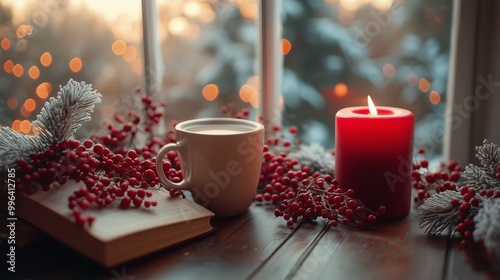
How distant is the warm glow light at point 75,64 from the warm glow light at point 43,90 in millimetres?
67

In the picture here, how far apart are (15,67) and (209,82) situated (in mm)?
438

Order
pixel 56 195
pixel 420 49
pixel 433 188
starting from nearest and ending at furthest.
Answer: pixel 56 195 → pixel 433 188 → pixel 420 49

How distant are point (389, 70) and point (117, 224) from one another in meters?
0.69

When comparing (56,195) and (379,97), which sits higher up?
(379,97)

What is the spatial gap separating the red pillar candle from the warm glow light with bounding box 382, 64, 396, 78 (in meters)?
0.27

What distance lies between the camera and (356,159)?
2.76 ft

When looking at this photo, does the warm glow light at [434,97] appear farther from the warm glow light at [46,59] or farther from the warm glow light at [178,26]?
the warm glow light at [46,59]

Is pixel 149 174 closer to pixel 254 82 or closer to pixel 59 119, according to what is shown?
pixel 59 119

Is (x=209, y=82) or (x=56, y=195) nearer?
(x=56, y=195)

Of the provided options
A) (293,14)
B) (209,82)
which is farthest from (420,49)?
(209,82)

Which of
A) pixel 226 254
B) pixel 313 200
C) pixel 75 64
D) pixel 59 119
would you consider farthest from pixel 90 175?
pixel 75 64

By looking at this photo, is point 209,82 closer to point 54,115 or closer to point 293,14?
point 293,14

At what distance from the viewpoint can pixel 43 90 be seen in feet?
3.92

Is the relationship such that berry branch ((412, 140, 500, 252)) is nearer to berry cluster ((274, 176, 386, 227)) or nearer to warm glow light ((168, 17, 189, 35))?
berry cluster ((274, 176, 386, 227))
